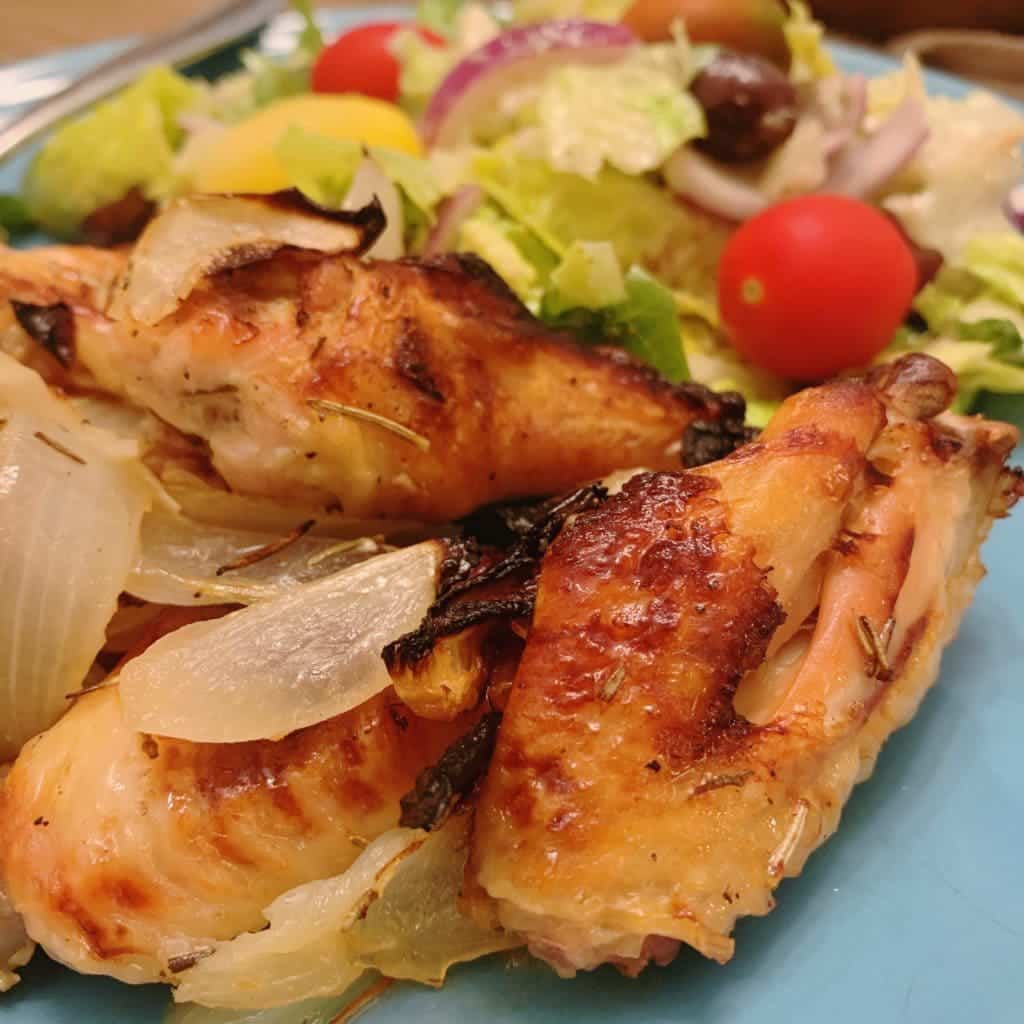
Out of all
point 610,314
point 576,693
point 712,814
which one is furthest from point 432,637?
point 610,314

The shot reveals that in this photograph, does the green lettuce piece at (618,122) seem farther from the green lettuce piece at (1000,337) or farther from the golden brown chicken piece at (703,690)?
the golden brown chicken piece at (703,690)

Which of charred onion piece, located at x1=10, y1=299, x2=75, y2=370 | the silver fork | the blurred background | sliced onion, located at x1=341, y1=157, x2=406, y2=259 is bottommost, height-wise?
the blurred background

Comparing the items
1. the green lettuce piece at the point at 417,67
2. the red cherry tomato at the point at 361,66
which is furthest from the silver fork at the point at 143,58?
the green lettuce piece at the point at 417,67

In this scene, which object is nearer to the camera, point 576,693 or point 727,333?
point 576,693

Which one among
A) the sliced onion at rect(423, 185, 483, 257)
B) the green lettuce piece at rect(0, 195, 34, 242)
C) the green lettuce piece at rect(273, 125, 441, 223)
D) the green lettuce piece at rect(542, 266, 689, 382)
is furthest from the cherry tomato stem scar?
the green lettuce piece at rect(0, 195, 34, 242)

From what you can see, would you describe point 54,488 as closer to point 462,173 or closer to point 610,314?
point 610,314

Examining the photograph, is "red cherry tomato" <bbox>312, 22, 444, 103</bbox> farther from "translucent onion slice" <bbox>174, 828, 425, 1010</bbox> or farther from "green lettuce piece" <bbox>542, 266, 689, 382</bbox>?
"translucent onion slice" <bbox>174, 828, 425, 1010</bbox>
